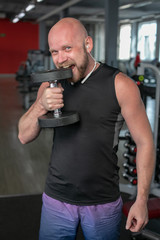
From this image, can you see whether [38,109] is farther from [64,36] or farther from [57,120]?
[64,36]

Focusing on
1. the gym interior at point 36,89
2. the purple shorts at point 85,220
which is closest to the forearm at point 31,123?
the purple shorts at point 85,220

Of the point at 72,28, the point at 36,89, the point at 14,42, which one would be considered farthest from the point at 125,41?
the point at 72,28

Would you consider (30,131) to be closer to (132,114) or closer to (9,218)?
(132,114)

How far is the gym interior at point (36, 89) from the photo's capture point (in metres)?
2.28

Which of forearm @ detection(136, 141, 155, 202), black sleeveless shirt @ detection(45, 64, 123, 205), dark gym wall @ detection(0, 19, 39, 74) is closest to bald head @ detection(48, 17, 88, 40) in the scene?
black sleeveless shirt @ detection(45, 64, 123, 205)

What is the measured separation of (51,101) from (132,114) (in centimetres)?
27

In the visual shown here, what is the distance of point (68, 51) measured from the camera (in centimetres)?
95

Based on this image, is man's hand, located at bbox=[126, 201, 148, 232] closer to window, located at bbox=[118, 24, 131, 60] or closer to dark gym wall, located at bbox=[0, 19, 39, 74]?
window, located at bbox=[118, 24, 131, 60]

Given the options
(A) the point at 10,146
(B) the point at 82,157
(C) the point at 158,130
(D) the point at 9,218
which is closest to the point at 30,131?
(B) the point at 82,157

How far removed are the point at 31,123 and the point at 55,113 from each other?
→ 15 cm

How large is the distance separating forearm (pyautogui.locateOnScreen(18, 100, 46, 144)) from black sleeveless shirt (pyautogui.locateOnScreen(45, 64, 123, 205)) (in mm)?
87

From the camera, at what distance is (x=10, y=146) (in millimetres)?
3969

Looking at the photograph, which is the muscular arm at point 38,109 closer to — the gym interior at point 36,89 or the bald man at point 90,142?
the bald man at point 90,142

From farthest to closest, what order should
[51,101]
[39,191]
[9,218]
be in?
[39,191]
[9,218]
[51,101]
